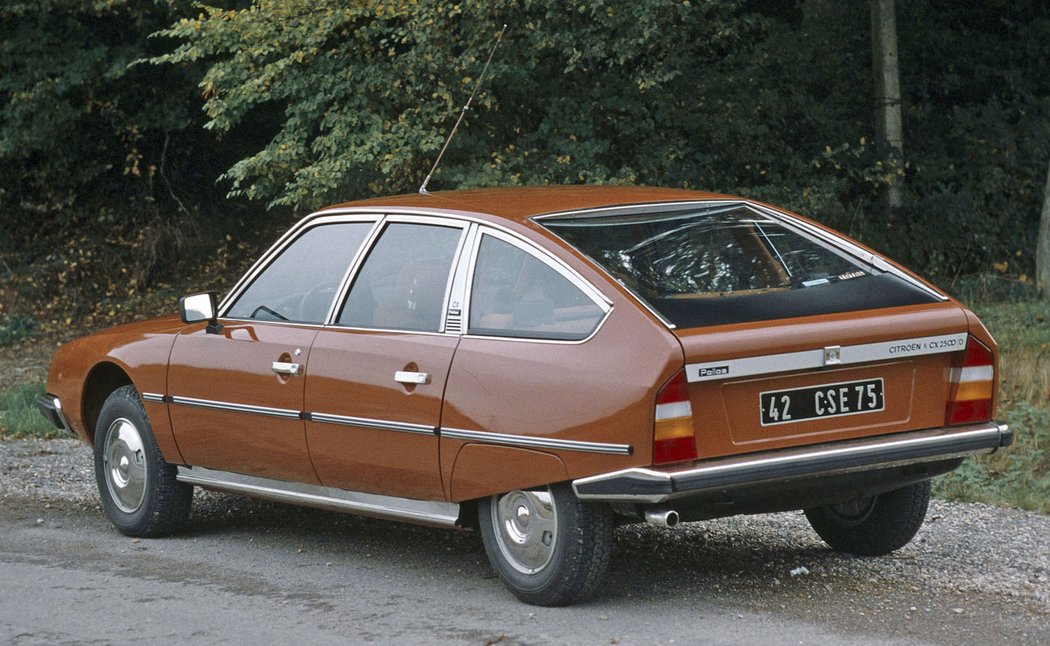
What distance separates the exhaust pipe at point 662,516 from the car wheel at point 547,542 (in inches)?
10.0

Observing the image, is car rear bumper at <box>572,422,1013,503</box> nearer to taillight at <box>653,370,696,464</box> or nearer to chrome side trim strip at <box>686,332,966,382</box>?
taillight at <box>653,370,696,464</box>

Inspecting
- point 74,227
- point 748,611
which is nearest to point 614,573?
point 748,611

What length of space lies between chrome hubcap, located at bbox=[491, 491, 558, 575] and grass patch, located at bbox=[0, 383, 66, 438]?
568cm

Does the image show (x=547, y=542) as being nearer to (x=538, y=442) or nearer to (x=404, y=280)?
(x=538, y=442)

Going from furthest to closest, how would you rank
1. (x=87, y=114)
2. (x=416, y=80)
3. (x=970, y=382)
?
1. (x=87, y=114)
2. (x=416, y=80)
3. (x=970, y=382)

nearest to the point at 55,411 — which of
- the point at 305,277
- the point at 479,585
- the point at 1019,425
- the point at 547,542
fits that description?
the point at 305,277

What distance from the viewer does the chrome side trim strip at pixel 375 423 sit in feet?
18.7

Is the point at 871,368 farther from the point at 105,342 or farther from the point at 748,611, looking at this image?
the point at 105,342

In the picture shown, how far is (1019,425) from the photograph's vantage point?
9508 mm

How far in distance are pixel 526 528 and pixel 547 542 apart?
0.13m

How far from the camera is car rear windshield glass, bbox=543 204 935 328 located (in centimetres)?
535

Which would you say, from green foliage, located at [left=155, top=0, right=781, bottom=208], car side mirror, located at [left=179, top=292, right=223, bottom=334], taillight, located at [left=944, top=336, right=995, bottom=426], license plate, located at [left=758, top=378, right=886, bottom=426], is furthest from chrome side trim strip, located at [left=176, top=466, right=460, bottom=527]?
green foliage, located at [left=155, top=0, right=781, bottom=208]

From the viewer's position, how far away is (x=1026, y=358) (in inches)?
432

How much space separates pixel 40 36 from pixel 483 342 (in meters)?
13.8
